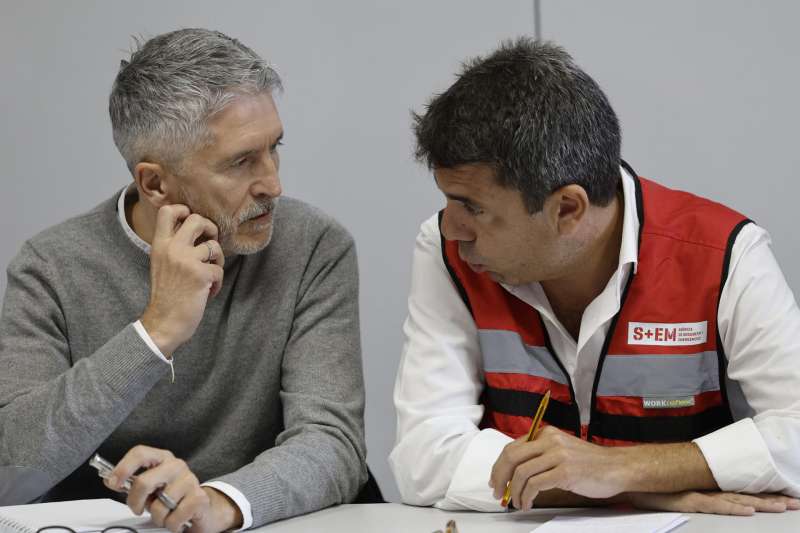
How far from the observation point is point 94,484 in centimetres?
222

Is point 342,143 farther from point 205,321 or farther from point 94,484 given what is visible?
point 94,484

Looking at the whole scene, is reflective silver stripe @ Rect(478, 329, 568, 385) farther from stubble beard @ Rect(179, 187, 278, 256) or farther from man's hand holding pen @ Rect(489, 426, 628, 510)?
stubble beard @ Rect(179, 187, 278, 256)

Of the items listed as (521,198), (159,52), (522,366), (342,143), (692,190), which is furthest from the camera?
(342,143)

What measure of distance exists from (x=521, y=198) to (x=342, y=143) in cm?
131

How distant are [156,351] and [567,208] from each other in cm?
75

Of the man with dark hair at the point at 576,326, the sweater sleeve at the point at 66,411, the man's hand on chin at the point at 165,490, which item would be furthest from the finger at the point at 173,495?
the man with dark hair at the point at 576,326

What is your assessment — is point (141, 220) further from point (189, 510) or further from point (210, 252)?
point (189, 510)

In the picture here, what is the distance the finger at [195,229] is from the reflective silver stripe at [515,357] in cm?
56

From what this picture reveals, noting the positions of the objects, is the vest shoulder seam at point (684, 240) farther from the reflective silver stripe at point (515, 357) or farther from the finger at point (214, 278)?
the finger at point (214, 278)

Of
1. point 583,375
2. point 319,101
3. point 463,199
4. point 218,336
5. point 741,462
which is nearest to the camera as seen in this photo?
point 741,462

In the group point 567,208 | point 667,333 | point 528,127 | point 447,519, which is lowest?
point 447,519

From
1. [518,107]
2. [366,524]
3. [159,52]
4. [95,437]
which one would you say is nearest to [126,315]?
[95,437]

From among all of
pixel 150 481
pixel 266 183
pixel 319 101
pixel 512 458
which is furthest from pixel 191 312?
pixel 319 101

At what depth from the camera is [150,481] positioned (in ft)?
5.32
